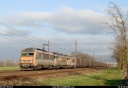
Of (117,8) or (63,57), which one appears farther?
(63,57)

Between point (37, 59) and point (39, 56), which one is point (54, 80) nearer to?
point (37, 59)

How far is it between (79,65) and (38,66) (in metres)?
46.3

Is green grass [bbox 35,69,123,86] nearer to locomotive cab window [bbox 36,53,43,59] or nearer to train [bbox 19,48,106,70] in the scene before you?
train [bbox 19,48,106,70]

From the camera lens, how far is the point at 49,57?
54.6 meters

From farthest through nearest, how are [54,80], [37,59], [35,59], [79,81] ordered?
[37,59] → [35,59] → [54,80] → [79,81]

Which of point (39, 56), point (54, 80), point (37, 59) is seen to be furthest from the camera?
point (39, 56)

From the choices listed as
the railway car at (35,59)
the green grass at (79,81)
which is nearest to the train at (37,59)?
the railway car at (35,59)

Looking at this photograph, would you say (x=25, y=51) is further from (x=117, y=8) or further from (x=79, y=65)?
(x=79, y=65)

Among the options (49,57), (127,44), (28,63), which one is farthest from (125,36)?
(49,57)

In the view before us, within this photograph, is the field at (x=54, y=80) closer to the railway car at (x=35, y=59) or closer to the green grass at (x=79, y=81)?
the green grass at (x=79, y=81)

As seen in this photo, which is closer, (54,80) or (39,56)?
(54,80)

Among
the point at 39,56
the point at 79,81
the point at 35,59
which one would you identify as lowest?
the point at 79,81

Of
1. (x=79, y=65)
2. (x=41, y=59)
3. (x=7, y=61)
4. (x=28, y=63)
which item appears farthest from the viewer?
(x=7, y=61)

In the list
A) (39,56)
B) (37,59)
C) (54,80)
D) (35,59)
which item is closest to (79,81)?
(54,80)
